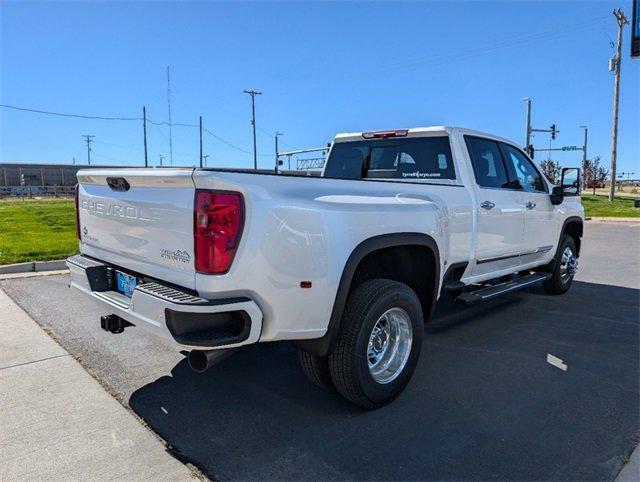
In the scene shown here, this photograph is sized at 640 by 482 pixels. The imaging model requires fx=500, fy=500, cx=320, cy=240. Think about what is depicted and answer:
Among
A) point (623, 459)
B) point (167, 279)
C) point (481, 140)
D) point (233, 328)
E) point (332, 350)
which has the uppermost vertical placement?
point (481, 140)

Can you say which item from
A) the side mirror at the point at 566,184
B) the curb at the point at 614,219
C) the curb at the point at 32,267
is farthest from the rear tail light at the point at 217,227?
the curb at the point at 614,219

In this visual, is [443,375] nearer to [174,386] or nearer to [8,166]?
[174,386]

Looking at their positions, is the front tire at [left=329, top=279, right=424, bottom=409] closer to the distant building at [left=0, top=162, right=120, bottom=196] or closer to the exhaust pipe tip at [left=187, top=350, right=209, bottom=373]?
the exhaust pipe tip at [left=187, top=350, right=209, bottom=373]

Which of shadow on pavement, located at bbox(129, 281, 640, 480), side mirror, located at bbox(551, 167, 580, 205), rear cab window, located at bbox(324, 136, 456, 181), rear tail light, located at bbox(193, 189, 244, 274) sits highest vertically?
rear cab window, located at bbox(324, 136, 456, 181)

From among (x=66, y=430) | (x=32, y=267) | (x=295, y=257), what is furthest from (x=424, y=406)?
(x=32, y=267)

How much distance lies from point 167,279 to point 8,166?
74563 mm

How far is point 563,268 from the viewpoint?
6.83m

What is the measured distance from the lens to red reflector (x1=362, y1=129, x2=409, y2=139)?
5.20 meters

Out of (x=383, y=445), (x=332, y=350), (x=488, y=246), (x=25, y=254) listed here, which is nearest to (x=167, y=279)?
(x=332, y=350)

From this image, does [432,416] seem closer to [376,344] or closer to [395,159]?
[376,344]

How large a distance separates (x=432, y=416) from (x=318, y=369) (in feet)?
2.75

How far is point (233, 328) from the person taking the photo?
2770mm

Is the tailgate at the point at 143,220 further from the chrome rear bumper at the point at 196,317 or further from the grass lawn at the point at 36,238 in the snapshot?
the grass lawn at the point at 36,238

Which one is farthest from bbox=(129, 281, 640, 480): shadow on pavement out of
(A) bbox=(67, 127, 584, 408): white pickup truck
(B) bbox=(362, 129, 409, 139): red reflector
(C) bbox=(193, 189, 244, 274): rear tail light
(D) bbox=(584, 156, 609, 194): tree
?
(D) bbox=(584, 156, 609, 194): tree
